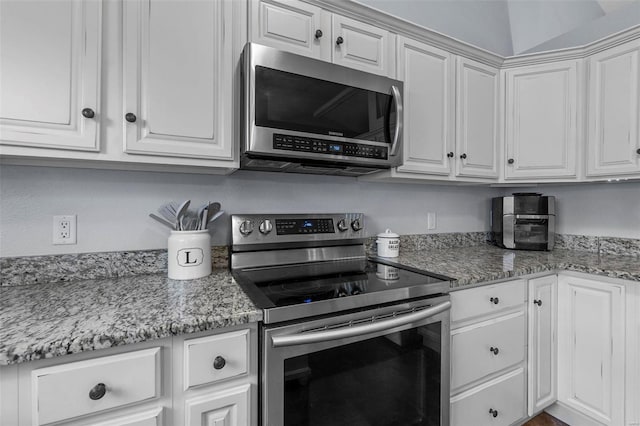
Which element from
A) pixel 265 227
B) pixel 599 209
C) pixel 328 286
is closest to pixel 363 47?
pixel 265 227

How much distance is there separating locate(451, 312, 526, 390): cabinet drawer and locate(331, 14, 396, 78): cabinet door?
4.44 feet

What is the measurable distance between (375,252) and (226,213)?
932 millimetres

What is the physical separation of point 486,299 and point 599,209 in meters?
1.35

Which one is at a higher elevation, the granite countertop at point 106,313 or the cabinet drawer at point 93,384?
the granite countertop at point 106,313

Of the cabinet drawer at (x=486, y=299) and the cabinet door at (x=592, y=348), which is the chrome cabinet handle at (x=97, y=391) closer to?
the cabinet drawer at (x=486, y=299)

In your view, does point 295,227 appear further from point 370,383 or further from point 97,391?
point 97,391

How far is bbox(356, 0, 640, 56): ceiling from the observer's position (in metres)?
2.02

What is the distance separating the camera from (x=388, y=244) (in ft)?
5.95

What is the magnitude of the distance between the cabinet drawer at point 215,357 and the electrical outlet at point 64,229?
31.4 inches

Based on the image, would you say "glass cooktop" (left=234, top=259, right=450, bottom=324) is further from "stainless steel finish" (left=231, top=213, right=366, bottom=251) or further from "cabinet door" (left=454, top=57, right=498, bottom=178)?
"cabinet door" (left=454, top=57, right=498, bottom=178)

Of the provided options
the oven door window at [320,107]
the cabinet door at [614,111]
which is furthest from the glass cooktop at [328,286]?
the cabinet door at [614,111]

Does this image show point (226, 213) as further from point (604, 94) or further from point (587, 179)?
point (604, 94)

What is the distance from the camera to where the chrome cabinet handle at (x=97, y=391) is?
0.74m

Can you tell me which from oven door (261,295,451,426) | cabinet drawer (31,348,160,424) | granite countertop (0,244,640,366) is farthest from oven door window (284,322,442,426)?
cabinet drawer (31,348,160,424)
